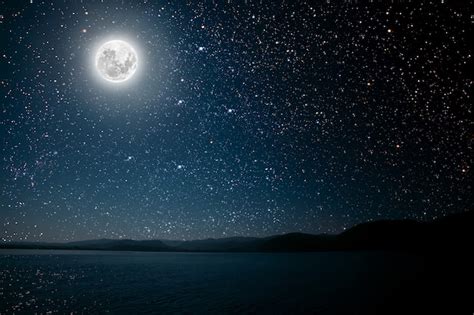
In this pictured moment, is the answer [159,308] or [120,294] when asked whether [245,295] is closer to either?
[159,308]

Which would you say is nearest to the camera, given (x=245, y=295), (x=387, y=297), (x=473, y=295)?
(x=473, y=295)

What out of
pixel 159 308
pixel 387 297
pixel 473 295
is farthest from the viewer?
pixel 387 297

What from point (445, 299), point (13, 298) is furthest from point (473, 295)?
point (13, 298)

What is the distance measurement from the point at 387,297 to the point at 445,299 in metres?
5.48

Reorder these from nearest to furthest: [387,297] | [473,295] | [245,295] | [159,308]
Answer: [159,308] < [473,295] < [387,297] < [245,295]

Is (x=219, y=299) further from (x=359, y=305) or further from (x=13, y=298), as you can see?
(x=13, y=298)

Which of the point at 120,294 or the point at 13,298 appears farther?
the point at 120,294

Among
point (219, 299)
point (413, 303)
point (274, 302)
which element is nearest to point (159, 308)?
point (219, 299)

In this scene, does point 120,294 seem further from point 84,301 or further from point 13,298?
point 13,298

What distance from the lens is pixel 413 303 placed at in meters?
27.8

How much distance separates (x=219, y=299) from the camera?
33188mm

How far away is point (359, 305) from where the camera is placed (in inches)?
1113

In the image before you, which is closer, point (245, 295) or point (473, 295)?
point (473, 295)

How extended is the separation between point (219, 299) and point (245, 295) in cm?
415
